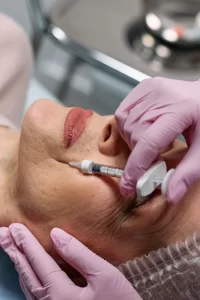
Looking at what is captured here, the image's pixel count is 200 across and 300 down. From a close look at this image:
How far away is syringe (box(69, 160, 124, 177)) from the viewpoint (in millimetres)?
917

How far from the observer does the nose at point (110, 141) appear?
965 mm

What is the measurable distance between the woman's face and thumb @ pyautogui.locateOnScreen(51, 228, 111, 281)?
3 centimetres

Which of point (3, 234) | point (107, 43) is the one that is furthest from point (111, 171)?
point (107, 43)

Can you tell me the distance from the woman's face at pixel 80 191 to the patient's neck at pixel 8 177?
34 millimetres

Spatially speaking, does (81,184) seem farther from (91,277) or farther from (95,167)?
(91,277)

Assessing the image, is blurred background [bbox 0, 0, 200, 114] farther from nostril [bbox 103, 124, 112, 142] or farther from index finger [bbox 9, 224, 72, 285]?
index finger [bbox 9, 224, 72, 285]

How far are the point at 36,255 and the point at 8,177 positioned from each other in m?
0.23

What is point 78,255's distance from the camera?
3.00 ft

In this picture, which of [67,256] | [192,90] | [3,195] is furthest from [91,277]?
[192,90]

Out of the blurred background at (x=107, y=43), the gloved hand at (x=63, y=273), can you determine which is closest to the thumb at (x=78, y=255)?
the gloved hand at (x=63, y=273)

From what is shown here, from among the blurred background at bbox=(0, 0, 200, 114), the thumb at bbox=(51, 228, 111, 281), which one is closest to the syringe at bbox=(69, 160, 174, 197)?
the thumb at bbox=(51, 228, 111, 281)

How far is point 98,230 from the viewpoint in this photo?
0.96m

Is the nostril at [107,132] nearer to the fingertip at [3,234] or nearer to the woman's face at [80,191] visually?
the woman's face at [80,191]

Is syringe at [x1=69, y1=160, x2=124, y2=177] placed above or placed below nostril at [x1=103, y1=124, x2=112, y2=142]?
below
